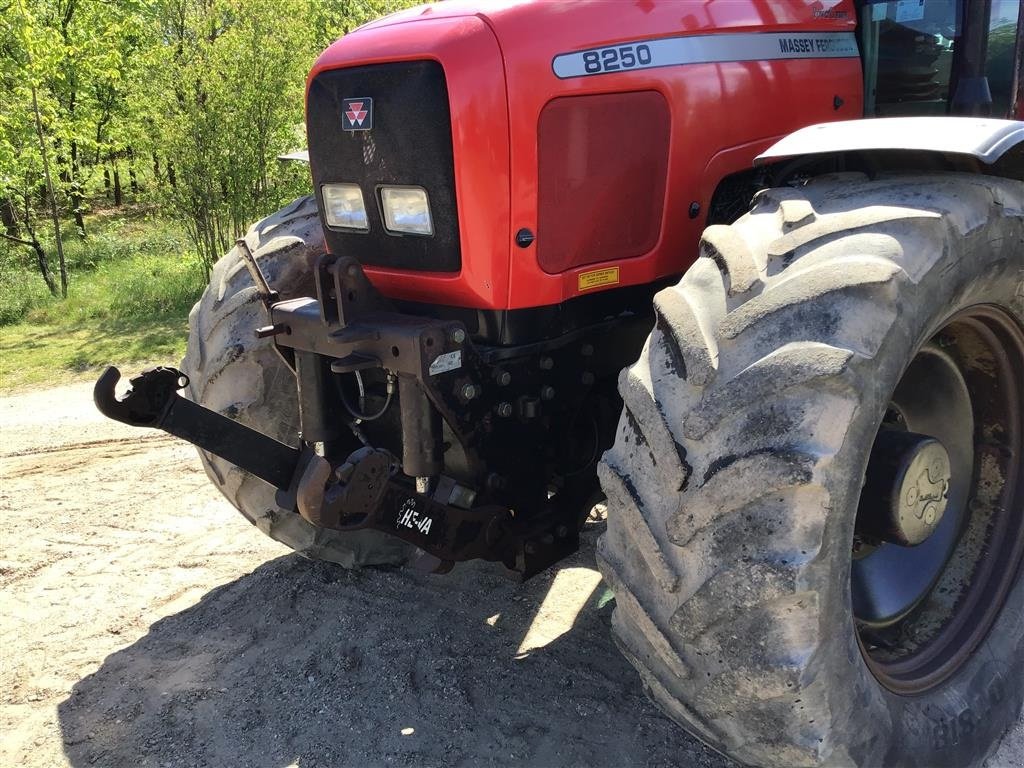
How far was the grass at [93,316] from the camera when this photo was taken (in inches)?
311

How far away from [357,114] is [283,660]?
188 centimetres

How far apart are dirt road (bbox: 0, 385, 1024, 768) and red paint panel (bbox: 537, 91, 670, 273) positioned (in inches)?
54.7

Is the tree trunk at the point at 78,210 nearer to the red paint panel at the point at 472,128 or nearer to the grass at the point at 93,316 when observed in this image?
the grass at the point at 93,316

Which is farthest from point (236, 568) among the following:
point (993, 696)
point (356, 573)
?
point (993, 696)

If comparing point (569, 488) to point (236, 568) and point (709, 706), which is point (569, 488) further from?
point (236, 568)

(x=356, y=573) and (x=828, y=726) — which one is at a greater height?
(x=828, y=726)

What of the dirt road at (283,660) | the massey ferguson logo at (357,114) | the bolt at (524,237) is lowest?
the dirt road at (283,660)

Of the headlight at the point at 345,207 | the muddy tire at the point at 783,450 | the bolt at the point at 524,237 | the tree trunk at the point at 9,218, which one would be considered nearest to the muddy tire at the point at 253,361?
the headlight at the point at 345,207

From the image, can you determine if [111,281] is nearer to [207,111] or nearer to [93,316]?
[93,316]

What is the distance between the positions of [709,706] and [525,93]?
5.06 feet

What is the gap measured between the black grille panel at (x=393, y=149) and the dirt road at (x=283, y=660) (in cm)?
140

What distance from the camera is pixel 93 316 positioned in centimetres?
990

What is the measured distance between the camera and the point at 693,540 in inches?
72.4

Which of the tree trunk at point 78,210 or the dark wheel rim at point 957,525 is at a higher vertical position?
the dark wheel rim at point 957,525
